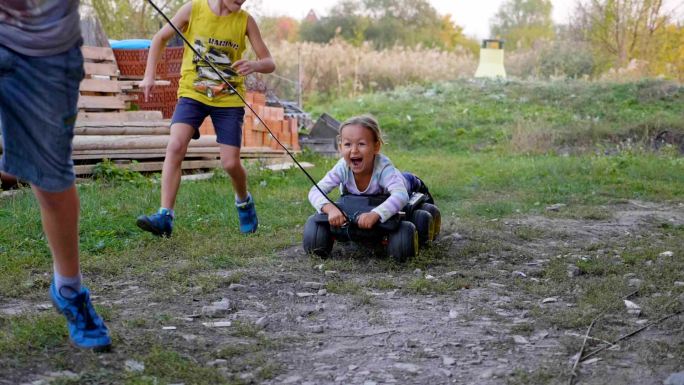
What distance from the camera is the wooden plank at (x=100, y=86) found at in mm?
10055

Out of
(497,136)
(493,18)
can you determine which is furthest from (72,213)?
(493,18)

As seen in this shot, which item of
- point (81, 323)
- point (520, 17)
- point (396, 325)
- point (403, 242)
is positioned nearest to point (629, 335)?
point (396, 325)

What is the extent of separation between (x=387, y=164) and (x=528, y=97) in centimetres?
1385

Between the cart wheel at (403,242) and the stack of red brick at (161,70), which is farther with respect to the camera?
the stack of red brick at (161,70)

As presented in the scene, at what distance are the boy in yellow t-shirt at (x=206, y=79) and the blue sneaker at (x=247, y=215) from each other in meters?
0.31

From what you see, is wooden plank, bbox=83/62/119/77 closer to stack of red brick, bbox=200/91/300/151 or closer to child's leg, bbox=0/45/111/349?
stack of red brick, bbox=200/91/300/151

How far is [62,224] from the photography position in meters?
3.09

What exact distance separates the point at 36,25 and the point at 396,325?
2006 mm

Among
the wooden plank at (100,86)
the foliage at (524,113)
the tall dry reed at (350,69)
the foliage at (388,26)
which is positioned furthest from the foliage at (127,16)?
the foliage at (388,26)

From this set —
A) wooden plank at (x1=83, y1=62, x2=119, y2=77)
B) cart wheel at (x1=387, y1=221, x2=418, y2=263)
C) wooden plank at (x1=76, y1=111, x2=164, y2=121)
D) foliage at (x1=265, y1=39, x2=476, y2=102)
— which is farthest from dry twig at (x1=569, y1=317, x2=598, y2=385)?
foliage at (x1=265, y1=39, x2=476, y2=102)

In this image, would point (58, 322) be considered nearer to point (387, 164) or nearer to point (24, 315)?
point (24, 315)

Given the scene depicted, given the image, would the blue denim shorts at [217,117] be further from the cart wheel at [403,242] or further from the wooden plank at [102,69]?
the wooden plank at [102,69]

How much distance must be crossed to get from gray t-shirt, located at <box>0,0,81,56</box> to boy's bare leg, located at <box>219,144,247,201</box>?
2.86 metres

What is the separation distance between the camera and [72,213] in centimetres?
310
